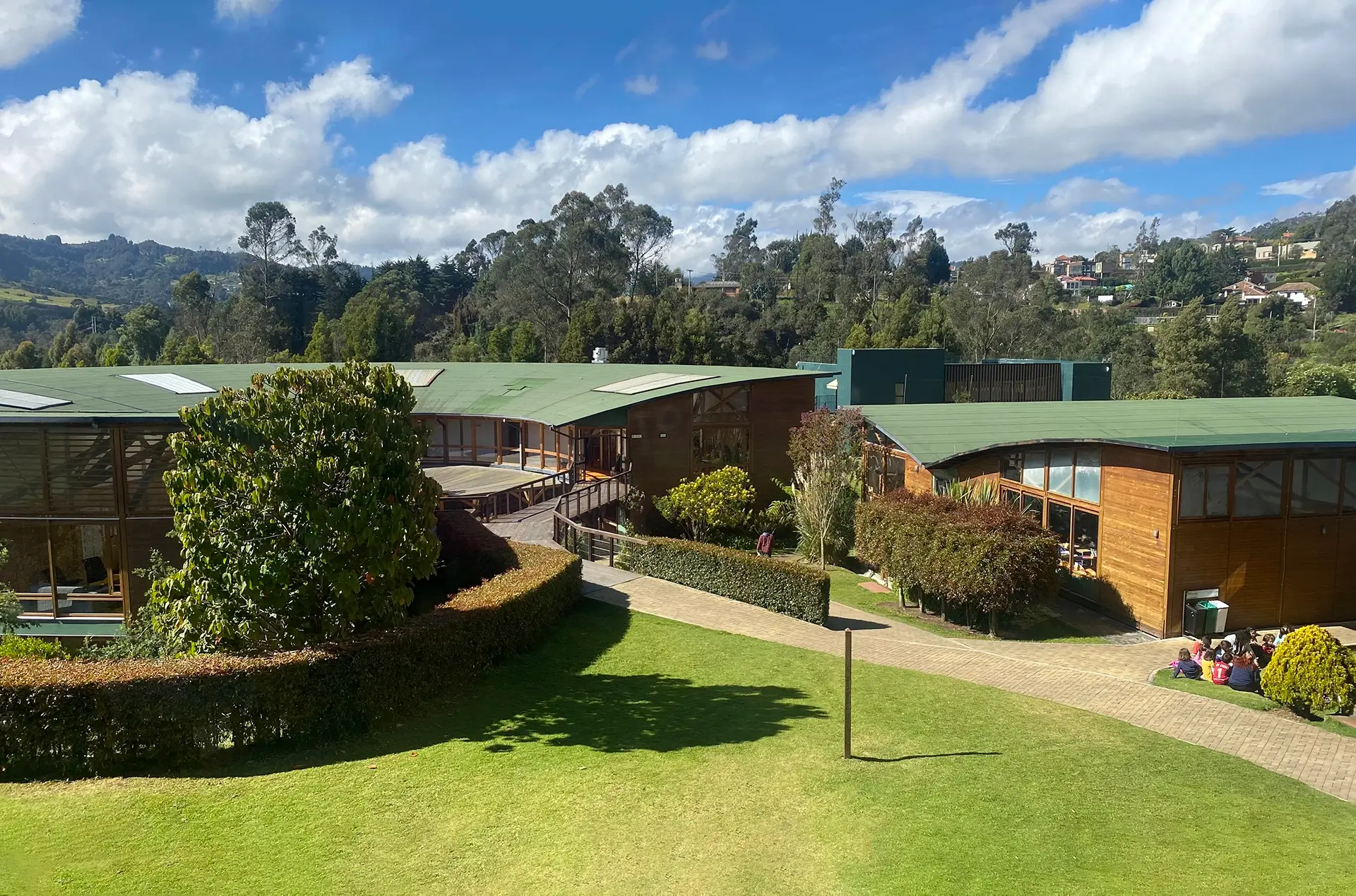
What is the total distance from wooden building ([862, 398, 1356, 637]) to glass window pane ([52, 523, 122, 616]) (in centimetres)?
1771

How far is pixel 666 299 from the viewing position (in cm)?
6569

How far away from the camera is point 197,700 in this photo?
9727mm

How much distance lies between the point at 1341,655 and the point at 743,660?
8.17m

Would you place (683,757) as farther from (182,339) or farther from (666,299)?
(182,339)

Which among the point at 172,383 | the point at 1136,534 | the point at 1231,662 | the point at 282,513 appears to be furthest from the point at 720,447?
the point at 282,513

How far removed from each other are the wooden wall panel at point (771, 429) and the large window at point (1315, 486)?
45.7 ft

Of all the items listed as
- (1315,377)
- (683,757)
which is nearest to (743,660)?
(683,757)

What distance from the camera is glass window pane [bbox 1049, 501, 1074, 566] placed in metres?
18.8

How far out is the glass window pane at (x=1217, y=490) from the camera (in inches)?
642

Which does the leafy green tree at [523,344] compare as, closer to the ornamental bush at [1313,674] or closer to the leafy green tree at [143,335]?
the leafy green tree at [143,335]

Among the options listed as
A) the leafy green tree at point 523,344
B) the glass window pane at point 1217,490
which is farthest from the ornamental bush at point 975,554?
the leafy green tree at point 523,344

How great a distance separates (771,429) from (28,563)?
19.1 meters

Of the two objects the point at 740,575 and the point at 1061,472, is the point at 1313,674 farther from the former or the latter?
the point at 740,575

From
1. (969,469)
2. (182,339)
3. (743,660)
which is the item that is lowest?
(743,660)
